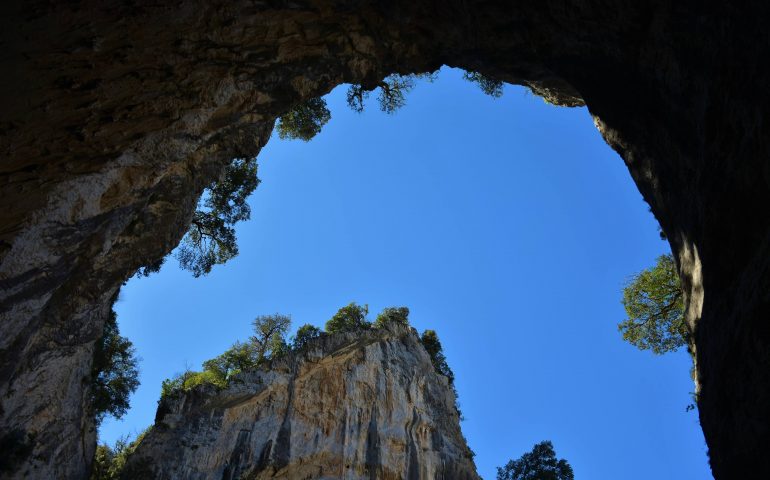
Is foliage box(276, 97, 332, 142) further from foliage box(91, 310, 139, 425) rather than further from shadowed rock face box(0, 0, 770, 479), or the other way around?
foliage box(91, 310, 139, 425)

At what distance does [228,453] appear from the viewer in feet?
83.7

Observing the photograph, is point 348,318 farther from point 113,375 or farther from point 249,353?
point 113,375

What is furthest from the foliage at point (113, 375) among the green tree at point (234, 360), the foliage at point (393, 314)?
the foliage at point (393, 314)

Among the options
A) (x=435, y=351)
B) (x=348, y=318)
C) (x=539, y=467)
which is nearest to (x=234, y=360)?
(x=348, y=318)

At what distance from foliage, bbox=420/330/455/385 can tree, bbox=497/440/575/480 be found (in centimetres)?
776

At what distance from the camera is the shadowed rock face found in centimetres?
973

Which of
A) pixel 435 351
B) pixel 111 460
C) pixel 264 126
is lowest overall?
pixel 111 460

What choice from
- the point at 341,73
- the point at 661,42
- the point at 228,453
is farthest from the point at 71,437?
the point at 661,42

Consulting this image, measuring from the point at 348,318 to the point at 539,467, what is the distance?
17195 millimetres

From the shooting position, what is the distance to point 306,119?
27359 mm

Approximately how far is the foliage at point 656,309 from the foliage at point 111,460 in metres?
24.9

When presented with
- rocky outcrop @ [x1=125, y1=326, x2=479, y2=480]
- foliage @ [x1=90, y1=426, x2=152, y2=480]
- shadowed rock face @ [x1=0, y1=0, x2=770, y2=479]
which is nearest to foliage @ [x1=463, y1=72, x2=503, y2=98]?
shadowed rock face @ [x1=0, y1=0, x2=770, y2=479]

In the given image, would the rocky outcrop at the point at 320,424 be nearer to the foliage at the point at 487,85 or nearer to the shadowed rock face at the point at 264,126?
the shadowed rock face at the point at 264,126

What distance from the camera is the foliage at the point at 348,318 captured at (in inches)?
1563
